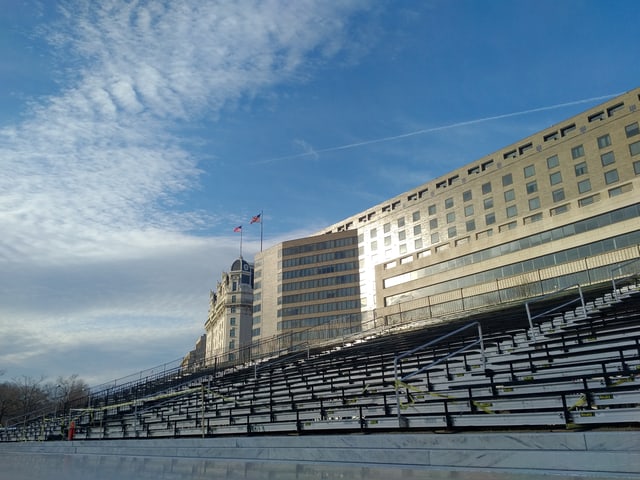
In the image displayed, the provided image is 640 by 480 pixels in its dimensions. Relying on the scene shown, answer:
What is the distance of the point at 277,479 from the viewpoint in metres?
6.54

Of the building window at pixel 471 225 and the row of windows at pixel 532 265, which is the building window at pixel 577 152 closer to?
the building window at pixel 471 225

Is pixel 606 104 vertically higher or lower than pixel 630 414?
higher

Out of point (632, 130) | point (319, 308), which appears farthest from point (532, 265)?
point (319, 308)

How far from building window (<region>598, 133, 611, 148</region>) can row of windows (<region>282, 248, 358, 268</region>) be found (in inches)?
1730

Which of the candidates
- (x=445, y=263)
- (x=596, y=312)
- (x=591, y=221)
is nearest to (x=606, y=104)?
(x=591, y=221)

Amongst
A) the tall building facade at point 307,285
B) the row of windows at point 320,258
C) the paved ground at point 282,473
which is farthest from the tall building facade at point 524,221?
the paved ground at point 282,473

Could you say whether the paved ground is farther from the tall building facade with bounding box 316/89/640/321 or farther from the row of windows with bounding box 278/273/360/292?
the row of windows with bounding box 278/273/360/292

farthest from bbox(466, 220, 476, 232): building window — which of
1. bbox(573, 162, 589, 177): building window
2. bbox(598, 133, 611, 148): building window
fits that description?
bbox(598, 133, 611, 148): building window

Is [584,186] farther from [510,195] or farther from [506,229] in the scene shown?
[506,229]

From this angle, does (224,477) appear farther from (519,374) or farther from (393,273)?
(393,273)

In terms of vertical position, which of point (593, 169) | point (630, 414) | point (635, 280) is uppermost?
point (593, 169)

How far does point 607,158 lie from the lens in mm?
51750

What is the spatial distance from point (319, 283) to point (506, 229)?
38.8 m

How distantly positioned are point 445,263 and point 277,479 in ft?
165
